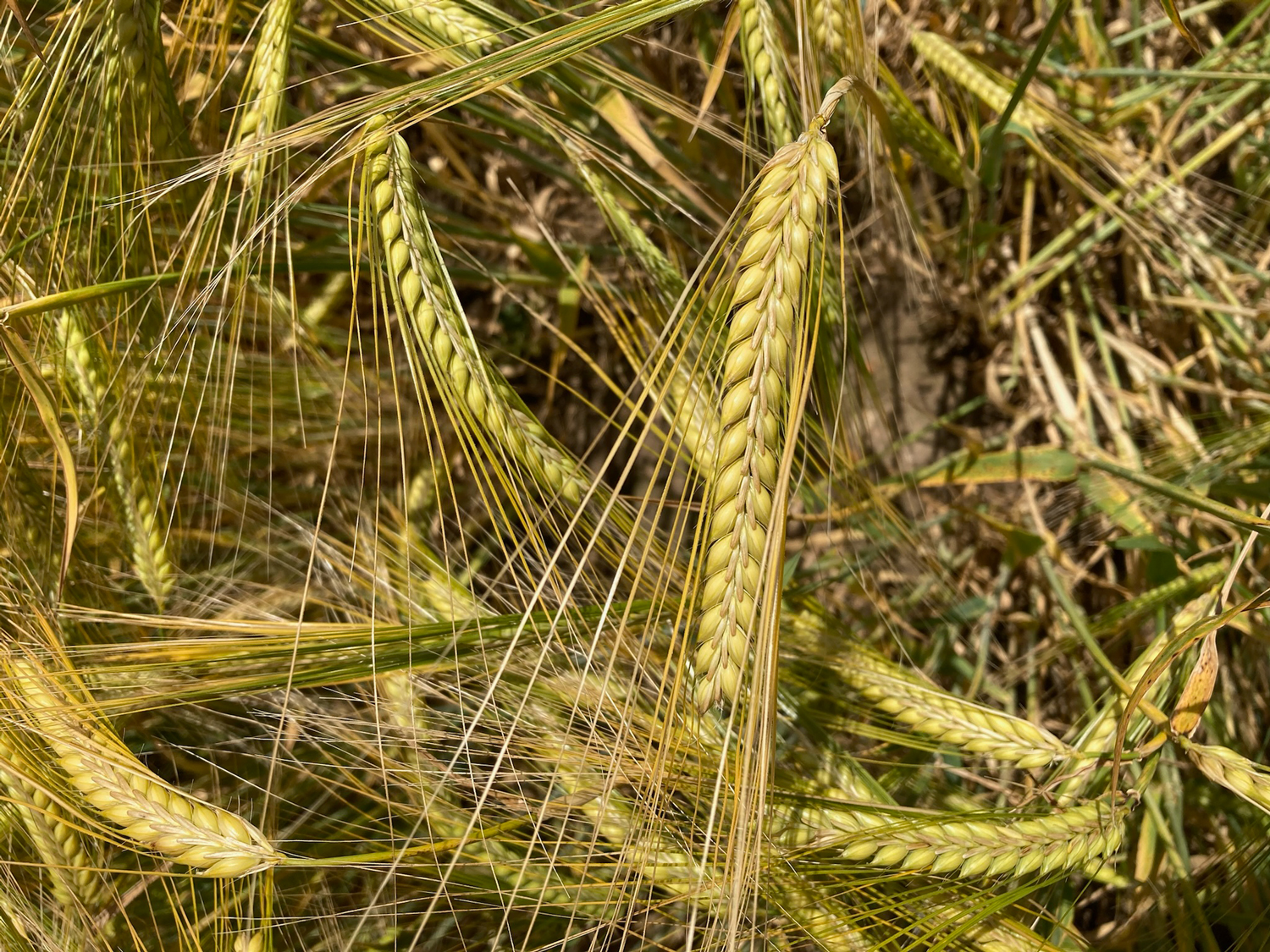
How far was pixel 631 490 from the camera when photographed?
1.10m

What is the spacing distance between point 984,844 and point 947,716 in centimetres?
12

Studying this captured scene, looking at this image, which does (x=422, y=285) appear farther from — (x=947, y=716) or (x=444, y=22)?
(x=947, y=716)

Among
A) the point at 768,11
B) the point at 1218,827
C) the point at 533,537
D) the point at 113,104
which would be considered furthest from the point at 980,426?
the point at 113,104

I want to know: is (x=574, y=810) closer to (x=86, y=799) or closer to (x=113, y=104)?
(x=86, y=799)

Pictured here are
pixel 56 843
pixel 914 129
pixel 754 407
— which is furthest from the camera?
pixel 914 129

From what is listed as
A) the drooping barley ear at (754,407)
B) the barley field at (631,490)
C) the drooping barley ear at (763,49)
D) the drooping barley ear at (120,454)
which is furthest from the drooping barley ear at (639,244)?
the drooping barley ear at (120,454)

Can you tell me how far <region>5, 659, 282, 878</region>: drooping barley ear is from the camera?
1.48 feet

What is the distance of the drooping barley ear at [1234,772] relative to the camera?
1.50 ft

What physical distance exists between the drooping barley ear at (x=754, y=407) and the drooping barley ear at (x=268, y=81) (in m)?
0.34

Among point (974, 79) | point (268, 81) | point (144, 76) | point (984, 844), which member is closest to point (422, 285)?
point (268, 81)

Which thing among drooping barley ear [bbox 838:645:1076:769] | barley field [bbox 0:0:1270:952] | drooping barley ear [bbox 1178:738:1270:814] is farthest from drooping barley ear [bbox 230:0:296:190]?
drooping barley ear [bbox 1178:738:1270:814]

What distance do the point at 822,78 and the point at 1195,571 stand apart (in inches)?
21.6

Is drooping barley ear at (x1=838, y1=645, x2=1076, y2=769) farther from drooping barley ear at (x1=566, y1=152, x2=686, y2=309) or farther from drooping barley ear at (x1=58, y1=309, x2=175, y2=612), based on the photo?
drooping barley ear at (x1=58, y1=309, x2=175, y2=612)

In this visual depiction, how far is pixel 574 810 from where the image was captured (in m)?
0.61
